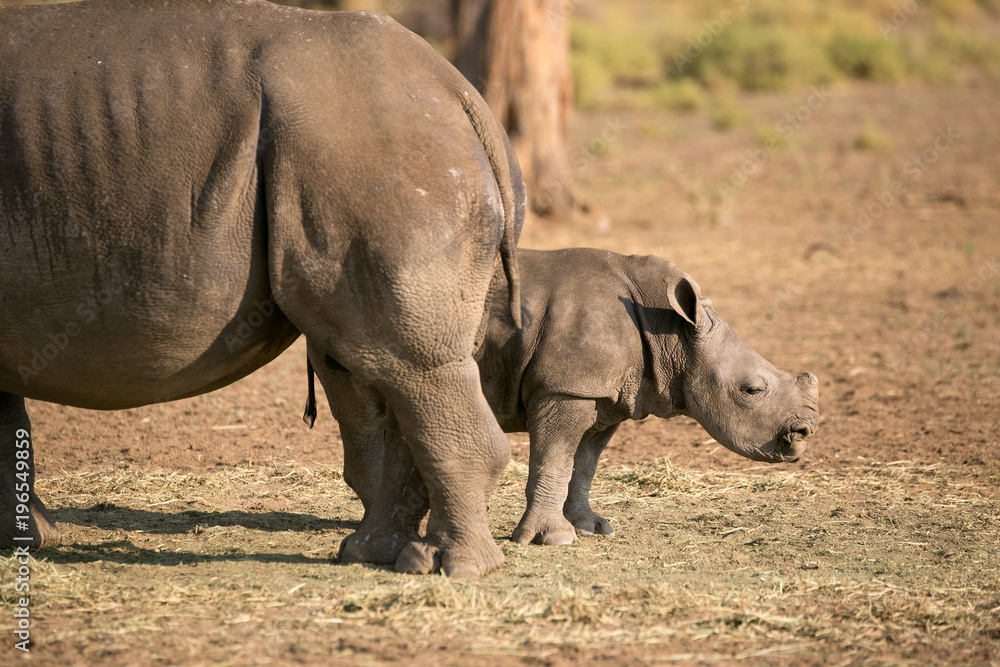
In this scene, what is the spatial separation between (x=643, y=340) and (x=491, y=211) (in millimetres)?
1518

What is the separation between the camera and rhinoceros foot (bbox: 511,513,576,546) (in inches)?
212

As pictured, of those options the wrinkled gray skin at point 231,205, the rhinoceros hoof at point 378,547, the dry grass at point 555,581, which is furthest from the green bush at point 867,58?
the rhinoceros hoof at point 378,547

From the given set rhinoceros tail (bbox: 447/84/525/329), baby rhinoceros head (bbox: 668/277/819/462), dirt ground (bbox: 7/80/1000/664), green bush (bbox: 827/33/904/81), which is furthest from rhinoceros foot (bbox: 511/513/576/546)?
green bush (bbox: 827/33/904/81)

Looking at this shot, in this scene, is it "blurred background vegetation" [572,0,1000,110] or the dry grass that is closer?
the dry grass

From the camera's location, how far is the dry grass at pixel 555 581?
13.1 feet

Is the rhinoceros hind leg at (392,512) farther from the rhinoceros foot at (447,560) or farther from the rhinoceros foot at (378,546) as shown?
the rhinoceros foot at (447,560)

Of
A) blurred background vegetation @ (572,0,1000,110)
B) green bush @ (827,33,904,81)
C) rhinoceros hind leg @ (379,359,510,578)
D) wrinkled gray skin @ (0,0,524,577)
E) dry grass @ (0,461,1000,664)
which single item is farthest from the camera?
green bush @ (827,33,904,81)

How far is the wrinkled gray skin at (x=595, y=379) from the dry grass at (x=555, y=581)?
1.24 ft

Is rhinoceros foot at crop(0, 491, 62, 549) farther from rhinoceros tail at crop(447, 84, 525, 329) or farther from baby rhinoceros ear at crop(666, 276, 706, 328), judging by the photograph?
baby rhinoceros ear at crop(666, 276, 706, 328)

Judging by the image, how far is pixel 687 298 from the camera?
18.3ft

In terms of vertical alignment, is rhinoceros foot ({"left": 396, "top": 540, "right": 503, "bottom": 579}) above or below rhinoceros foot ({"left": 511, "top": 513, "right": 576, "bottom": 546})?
above

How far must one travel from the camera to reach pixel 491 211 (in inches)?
174

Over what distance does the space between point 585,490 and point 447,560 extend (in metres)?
1.36

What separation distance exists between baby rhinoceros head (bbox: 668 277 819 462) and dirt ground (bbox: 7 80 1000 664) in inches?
20.1
